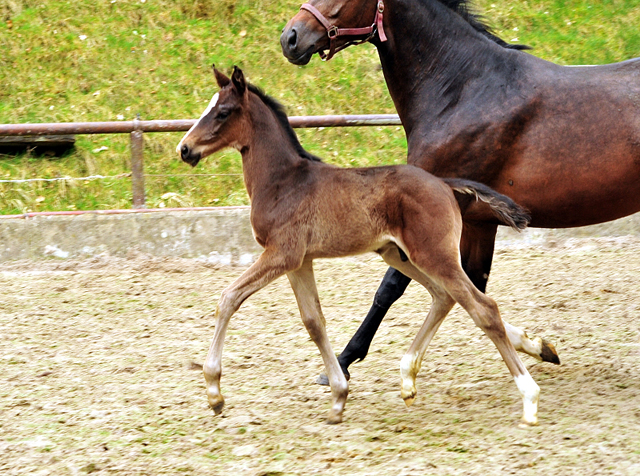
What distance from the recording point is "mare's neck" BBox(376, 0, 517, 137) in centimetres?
432

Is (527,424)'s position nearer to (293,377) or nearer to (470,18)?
(293,377)

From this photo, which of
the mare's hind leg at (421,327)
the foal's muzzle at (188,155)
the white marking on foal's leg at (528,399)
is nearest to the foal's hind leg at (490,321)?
the white marking on foal's leg at (528,399)

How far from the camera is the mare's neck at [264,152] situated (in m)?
3.98

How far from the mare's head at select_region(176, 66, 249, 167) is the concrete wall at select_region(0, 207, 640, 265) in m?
3.21

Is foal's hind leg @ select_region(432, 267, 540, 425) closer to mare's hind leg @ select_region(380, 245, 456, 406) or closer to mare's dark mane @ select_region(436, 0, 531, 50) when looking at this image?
mare's hind leg @ select_region(380, 245, 456, 406)

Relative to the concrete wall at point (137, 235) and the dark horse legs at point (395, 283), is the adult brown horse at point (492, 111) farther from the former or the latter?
the concrete wall at point (137, 235)

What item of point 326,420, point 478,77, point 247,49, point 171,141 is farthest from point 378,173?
point 247,49

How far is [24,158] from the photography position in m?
9.03

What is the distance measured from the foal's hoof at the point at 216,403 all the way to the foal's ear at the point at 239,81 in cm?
152

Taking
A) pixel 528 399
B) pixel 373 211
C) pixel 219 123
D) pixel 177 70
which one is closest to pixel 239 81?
pixel 219 123

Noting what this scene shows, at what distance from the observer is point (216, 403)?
3.75 metres

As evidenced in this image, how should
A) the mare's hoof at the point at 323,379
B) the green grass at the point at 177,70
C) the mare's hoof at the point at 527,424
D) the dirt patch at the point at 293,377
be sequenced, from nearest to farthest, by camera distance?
the dirt patch at the point at 293,377, the mare's hoof at the point at 527,424, the mare's hoof at the point at 323,379, the green grass at the point at 177,70

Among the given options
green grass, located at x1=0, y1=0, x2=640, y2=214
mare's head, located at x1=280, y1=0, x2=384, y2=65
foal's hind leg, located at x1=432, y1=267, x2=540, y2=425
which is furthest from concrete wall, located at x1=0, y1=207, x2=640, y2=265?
foal's hind leg, located at x1=432, y1=267, x2=540, y2=425

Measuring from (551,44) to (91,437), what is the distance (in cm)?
967
